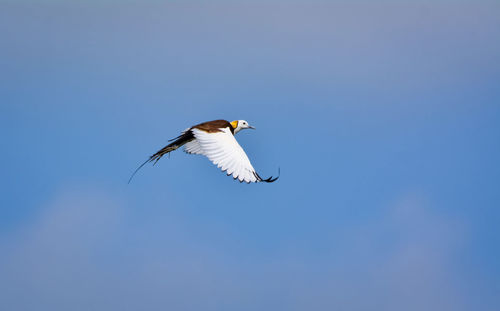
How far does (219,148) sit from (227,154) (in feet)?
1.74

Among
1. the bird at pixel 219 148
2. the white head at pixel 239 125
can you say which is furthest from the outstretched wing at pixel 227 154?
the white head at pixel 239 125

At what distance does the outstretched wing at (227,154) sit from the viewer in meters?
19.8

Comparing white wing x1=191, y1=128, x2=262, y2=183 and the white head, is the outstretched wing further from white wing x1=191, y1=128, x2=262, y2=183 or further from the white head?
the white head

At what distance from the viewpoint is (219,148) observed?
21188 millimetres

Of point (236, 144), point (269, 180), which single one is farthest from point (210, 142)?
point (269, 180)

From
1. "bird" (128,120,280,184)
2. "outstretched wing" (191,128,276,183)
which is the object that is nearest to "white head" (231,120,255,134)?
"bird" (128,120,280,184)

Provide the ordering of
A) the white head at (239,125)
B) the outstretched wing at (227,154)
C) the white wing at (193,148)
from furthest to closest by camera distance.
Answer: the white head at (239,125), the white wing at (193,148), the outstretched wing at (227,154)

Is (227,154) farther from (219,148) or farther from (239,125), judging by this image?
(239,125)

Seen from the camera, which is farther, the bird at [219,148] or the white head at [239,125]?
the white head at [239,125]

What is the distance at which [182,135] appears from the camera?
22.7 m

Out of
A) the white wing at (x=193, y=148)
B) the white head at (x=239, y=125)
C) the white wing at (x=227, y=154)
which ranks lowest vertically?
the white wing at (x=227, y=154)

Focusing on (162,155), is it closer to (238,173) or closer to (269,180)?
(238,173)

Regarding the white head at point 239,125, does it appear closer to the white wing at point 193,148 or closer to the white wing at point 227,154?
the white wing at point 193,148

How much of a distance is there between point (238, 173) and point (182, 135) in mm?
3701
